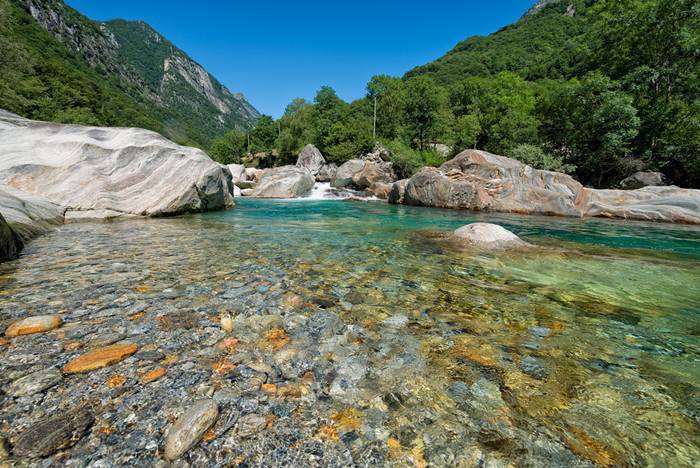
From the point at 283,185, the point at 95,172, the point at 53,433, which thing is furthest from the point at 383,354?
the point at 283,185

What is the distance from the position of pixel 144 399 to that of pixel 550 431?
2532 millimetres

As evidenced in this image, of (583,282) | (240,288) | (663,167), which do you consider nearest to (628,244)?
(583,282)

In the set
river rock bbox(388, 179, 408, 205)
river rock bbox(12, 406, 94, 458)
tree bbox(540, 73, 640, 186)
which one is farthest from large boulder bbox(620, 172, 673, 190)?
river rock bbox(12, 406, 94, 458)

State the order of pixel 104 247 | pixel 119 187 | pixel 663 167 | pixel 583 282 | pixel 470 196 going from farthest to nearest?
pixel 663 167, pixel 470 196, pixel 119 187, pixel 104 247, pixel 583 282

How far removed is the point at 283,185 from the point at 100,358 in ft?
87.1

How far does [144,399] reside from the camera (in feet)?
6.26

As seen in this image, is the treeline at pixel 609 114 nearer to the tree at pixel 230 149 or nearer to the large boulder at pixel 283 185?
the large boulder at pixel 283 185

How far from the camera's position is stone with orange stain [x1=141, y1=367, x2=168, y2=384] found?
6.90 ft

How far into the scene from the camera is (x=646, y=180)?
814 inches

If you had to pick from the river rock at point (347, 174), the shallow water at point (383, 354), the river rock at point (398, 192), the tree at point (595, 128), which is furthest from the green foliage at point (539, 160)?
the shallow water at point (383, 354)

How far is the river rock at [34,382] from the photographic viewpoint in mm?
1884

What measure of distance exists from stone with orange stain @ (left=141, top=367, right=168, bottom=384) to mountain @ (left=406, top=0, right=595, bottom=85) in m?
77.8

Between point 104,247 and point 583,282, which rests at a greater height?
point 104,247

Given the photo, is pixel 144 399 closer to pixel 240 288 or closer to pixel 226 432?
pixel 226 432
